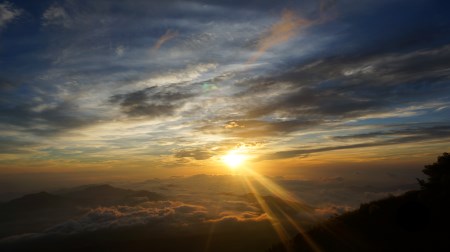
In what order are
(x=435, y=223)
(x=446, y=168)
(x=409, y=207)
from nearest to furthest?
(x=435, y=223)
(x=409, y=207)
(x=446, y=168)

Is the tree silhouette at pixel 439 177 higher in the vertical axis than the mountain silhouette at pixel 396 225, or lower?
higher

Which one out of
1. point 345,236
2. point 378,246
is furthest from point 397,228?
point 345,236

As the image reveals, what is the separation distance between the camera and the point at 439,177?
26.8m

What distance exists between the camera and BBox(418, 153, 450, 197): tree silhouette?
24.2 meters

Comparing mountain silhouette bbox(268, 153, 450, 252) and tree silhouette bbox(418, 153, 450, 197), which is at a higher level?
tree silhouette bbox(418, 153, 450, 197)

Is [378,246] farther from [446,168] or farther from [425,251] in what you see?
[446,168]

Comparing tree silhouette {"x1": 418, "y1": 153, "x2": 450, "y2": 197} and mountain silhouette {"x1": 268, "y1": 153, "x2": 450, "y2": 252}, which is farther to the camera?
tree silhouette {"x1": 418, "y1": 153, "x2": 450, "y2": 197}

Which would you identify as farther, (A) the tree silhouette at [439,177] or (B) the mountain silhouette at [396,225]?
(A) the tree silhouette at [439,177]

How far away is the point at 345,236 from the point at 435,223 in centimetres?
638

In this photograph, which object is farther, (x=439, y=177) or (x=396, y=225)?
(x=439, y=177)

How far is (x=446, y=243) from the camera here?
1928cm

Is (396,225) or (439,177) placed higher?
(439,177)

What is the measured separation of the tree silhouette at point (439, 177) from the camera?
79.4 feet

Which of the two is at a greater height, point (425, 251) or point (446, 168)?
point (446, 168)
